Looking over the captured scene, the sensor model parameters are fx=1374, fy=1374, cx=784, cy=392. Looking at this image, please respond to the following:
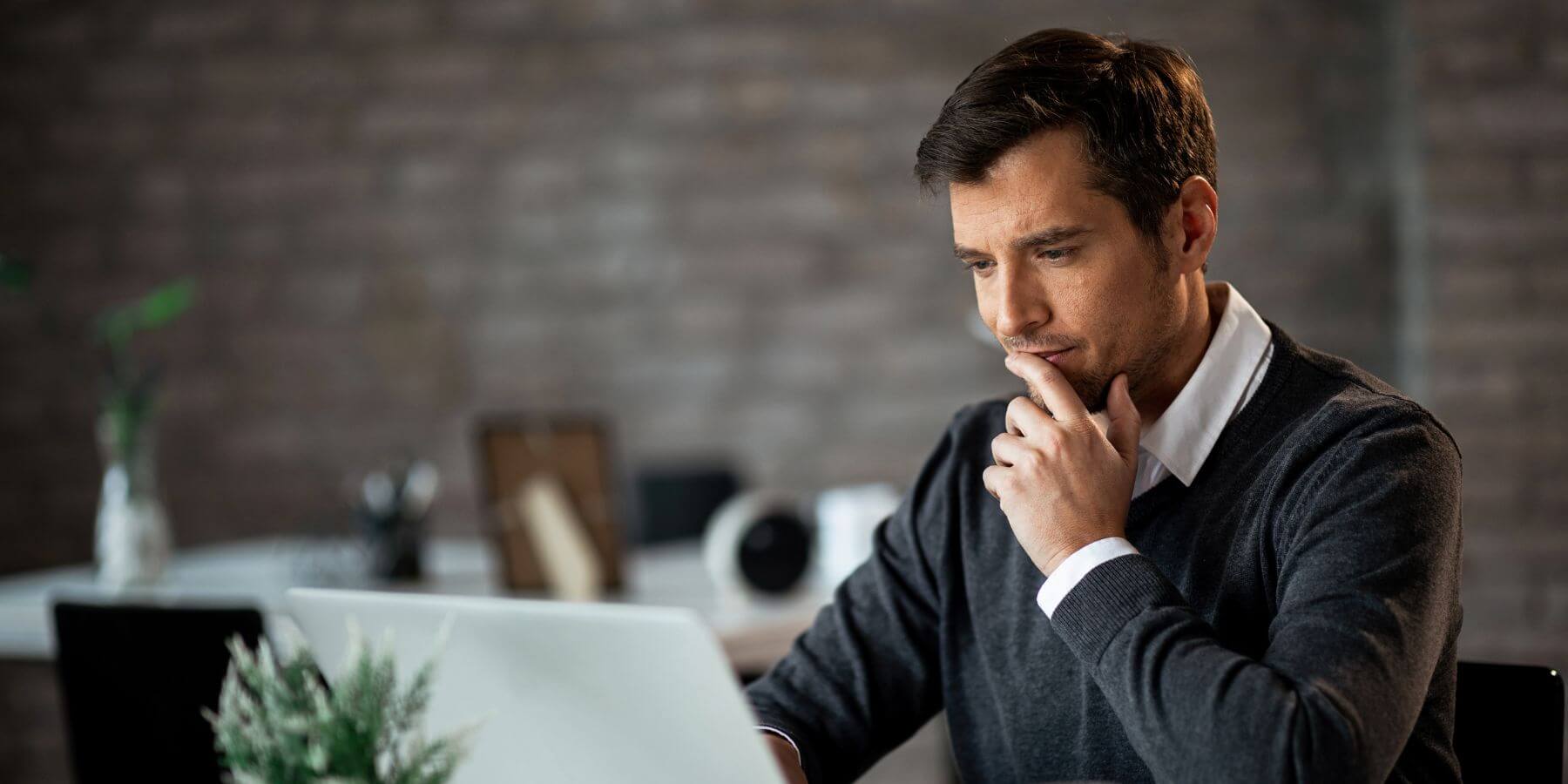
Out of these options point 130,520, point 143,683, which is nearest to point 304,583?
point 130,520

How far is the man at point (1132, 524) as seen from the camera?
36.2 inches

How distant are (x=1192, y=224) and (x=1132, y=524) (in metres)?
0.26

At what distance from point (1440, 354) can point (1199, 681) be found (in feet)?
8.42

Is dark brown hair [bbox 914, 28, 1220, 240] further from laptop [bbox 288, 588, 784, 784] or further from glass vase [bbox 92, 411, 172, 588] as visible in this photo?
glass vase [bbox 92, 411, 172, 588]

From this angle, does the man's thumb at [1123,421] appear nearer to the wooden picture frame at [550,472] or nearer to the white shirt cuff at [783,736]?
the white shirt cuff at [783,736]

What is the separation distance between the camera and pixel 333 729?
796mm

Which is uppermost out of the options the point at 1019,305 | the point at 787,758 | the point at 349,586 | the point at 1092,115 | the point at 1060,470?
the point at 1092,115

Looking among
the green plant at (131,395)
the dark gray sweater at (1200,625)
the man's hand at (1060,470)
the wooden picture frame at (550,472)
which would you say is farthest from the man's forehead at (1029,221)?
the green plant at (131,395)

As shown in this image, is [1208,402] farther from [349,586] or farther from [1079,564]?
[349,586]

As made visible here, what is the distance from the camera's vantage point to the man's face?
43.5 inches

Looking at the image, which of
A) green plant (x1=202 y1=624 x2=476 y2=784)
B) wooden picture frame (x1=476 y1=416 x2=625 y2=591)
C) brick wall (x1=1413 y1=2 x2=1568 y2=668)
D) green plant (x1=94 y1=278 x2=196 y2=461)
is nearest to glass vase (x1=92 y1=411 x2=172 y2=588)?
green plant (x1=94 y1=278 x2=196 y2=461)

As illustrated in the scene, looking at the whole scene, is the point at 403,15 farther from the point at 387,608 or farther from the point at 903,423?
the point at 387,608

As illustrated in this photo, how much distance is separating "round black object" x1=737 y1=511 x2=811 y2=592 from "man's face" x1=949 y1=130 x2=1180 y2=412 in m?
1.13

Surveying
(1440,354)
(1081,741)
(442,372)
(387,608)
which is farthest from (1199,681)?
(442,372)
